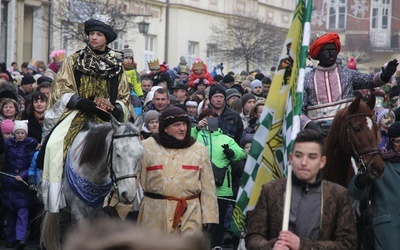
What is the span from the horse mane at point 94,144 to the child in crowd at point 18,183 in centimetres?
380

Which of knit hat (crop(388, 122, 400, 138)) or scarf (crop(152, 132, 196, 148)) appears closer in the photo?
knit hat (crop(388, 122, 400, 138))

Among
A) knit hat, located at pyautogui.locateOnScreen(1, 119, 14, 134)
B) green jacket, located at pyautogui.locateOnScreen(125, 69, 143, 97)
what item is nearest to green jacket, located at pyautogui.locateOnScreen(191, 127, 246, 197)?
knit hat, located at pyautogui.locateOnScreen(1, 119, 14, 134)

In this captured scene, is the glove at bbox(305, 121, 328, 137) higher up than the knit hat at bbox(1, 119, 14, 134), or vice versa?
the glove at bbox(305, 121, 328, 137)

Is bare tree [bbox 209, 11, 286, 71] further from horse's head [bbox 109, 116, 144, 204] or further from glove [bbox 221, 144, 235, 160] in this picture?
horse's head [bbox 109, 116, 144, 204]

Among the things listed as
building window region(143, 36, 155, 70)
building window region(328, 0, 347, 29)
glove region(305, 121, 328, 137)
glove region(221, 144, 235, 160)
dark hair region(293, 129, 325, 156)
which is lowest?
glove region(221, 144, 235, 160)

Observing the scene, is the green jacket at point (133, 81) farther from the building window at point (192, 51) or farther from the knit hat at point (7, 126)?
the building window at point (192, 51)

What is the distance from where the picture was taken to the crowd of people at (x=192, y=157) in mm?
6266

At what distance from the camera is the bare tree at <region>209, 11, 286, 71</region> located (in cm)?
4219

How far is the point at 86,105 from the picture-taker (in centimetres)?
955

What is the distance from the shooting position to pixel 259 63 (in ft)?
144

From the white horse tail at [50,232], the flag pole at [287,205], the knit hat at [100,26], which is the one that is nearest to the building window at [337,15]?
the knit hat at [100,26]

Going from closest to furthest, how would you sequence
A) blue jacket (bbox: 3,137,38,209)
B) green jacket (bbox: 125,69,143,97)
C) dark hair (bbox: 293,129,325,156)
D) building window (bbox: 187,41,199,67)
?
dark hair (bbox: 293,129,325,156) < blue jacket (bbox: 3,137,38,209) < green jacket (bbox: 125,69,143,97) < building window (bbox: 187,41,199,67)

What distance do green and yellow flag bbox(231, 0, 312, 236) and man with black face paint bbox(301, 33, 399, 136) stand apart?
1982 millimetres

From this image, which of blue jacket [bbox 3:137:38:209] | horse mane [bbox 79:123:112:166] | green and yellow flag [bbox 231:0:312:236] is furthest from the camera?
blue jacket [bbox 3:137:38:209]
